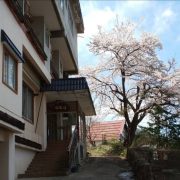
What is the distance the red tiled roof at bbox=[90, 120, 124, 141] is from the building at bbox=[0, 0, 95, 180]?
946 inches

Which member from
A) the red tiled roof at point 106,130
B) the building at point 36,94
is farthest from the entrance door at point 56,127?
the red tiled roof at point 106,130

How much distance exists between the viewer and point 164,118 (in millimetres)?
36719

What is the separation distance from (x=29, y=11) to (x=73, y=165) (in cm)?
854

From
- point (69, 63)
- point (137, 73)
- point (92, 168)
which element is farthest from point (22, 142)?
point (137, 73)

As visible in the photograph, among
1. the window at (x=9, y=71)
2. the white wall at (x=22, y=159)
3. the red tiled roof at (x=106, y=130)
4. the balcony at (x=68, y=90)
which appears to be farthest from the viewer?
the red tiled roof at (x=106, y=130)

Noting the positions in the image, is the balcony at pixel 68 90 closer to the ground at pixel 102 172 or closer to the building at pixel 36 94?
the building at pixel 36 94

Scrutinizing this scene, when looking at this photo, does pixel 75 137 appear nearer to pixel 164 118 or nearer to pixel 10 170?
pixel 10 170

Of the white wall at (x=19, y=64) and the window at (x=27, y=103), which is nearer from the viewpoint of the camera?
the white wall at (x=19, y=64)

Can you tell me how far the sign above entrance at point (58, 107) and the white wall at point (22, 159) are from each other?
17.3 ft

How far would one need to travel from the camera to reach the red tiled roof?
55866 mm

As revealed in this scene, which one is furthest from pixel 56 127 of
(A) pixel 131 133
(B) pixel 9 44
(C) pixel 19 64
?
(B) pixel 9 44

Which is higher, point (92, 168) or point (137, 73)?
point (137, 73)

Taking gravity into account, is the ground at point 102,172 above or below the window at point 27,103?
below

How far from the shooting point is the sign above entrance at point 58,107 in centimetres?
2641
